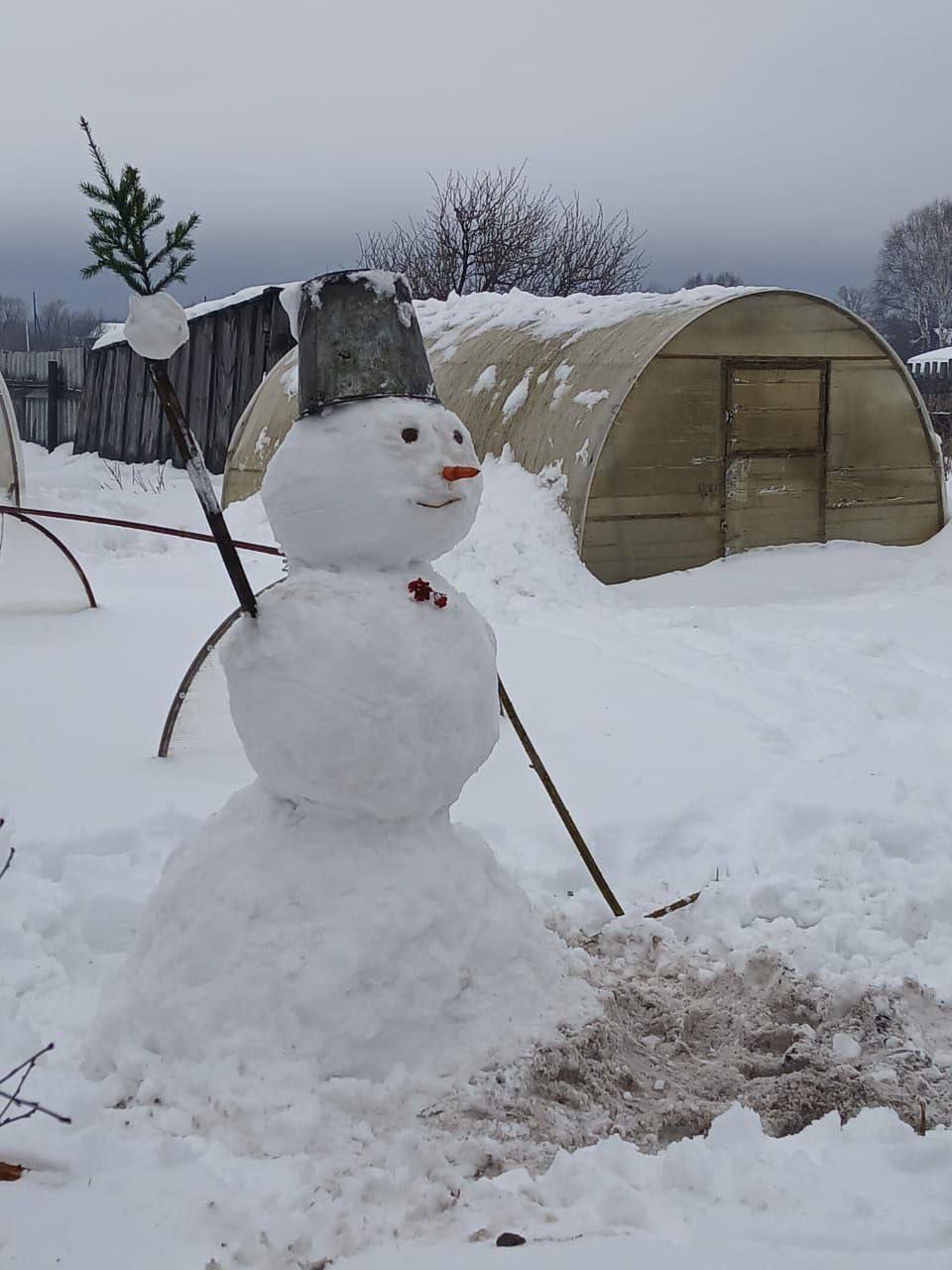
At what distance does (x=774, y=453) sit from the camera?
30.2 feet

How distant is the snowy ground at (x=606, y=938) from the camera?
2.15m

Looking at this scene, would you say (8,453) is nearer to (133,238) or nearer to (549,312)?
(549,312)

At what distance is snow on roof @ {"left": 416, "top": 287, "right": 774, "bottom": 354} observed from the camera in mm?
9416

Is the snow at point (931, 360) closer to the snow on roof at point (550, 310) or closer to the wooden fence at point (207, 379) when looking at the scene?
the wooden fence at point (207, 379)

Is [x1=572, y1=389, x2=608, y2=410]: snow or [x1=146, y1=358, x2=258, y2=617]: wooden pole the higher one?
[x1=146, y1=358, x2=258, y2=617]: wooden pole

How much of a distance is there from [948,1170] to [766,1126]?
0.45 meters

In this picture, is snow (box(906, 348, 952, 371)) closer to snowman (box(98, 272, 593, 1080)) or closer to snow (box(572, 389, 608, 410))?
snow (box(572, 389, 608, 410))

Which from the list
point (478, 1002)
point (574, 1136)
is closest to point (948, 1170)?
point (574, 1136)

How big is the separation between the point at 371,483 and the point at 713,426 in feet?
21.7

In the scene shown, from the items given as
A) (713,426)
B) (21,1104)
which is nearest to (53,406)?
(713,426)

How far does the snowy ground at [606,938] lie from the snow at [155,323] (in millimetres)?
1511

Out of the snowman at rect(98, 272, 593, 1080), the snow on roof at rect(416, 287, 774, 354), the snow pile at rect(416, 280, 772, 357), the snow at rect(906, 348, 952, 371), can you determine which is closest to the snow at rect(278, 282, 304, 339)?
the snowman at rect(98, 272, 593, 1080)

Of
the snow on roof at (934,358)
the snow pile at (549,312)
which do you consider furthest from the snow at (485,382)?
the snow on roof at (934,358)

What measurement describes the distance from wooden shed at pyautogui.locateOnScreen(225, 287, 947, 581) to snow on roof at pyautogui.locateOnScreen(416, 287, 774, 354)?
0.12 feet
